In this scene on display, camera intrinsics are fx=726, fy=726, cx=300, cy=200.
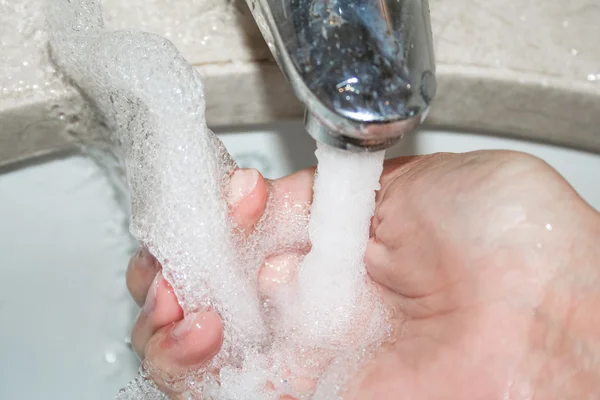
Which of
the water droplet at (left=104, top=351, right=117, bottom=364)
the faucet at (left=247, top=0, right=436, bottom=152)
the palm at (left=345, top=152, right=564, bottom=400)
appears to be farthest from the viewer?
the water droplet at (left=104, top=351, right=117, bottom=364)

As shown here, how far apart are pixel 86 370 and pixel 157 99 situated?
265 mm

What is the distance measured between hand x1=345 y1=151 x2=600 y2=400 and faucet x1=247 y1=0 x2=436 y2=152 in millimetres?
114

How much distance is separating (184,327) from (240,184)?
91 millimetres

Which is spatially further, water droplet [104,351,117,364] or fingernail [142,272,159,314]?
water droplet [104,351,117,364]

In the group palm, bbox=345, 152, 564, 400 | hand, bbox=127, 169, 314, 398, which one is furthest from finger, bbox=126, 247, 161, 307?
palm, bbox=345, 152, 564, 400

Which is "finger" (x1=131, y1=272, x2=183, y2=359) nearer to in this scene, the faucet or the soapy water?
the soapy water

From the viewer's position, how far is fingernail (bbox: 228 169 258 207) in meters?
0.43

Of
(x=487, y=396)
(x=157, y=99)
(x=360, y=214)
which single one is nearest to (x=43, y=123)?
(x=157, y=99)

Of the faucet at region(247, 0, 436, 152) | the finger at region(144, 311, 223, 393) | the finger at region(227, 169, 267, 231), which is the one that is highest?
the faucet at region(247, 0, 436, 152)

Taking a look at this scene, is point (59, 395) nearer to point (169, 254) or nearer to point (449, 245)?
point (169, 254)

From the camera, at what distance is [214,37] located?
16.6 inches

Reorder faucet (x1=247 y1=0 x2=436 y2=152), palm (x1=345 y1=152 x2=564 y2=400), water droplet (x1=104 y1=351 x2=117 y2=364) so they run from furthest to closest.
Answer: water droplet (x1=104 y1=351 x2=117 y2=364), palm (x1=345 y1=152 x2=564 y2=400), faucet (x1=247 y1=0 x2=436 y2=152)

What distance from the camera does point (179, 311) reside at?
45 cm

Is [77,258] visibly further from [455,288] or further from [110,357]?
[455,288]
